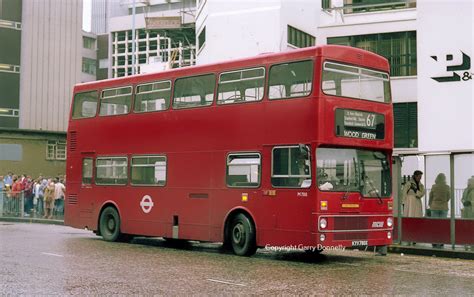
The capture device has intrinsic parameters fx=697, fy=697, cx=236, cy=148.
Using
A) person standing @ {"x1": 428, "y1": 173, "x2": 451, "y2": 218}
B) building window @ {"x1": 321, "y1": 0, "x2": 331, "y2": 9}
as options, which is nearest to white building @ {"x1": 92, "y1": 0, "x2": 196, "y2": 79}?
building window @ {"x1": 321, "y1": 0, "x2": 331, "y2": 9}

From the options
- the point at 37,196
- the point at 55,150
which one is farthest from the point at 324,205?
the point at 55,150

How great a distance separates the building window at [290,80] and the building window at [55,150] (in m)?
32.2

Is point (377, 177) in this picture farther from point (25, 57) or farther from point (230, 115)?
point (25, 57)

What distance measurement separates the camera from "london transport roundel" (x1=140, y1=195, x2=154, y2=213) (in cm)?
1756

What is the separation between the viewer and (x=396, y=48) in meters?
36.1

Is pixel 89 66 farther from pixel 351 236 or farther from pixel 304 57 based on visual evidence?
pixel 351 236

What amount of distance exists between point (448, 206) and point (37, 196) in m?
19.3

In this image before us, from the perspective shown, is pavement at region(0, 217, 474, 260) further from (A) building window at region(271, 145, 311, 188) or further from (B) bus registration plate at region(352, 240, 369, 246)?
(A) building window at region(271, 145, 311, 188)

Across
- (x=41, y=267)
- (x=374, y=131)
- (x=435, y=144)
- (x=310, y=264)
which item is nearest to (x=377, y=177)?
(x=374, y=131)

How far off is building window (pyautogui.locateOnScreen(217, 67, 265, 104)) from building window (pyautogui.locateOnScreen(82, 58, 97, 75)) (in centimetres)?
7948

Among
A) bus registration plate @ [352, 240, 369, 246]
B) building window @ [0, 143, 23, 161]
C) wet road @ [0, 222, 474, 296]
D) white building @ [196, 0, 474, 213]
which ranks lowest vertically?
wet road @ [0, 222, 474, 296]

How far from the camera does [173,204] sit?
16938 millimetres

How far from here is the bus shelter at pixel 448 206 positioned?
16406 mm

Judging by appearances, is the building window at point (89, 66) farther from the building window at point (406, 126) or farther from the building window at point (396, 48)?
the building window at point (406, 126)
